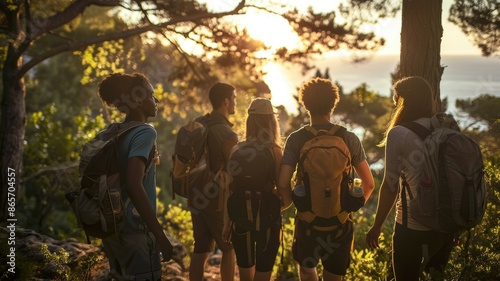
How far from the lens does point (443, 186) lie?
2.95 meters

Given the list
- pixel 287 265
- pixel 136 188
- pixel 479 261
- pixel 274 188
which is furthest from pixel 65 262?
pixel 479 261

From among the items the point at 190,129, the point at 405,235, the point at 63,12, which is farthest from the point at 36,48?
the point at 405,235

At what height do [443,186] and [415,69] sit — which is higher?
[415,69]

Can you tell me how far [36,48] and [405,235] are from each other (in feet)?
76.5

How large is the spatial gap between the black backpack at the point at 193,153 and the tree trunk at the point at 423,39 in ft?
7.56

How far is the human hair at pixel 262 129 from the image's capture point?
148 inches

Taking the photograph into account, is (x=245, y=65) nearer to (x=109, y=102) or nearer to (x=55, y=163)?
(x=109, y=102)

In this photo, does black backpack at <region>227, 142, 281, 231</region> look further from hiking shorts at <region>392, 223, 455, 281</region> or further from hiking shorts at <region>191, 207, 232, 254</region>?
hiking shorts at <region>392, 223, 455, 281</region>

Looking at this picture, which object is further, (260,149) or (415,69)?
(415,69)

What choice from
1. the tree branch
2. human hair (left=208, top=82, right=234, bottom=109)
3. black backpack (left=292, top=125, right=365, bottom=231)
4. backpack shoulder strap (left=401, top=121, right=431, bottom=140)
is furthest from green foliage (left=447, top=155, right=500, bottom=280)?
the tree branch

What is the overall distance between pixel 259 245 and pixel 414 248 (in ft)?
4.36

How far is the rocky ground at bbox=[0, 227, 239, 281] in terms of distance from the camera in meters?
4.84

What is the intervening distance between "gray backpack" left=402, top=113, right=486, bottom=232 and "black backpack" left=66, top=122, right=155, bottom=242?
6.70 feet

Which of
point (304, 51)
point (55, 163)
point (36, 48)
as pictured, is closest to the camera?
point (304, 51)
